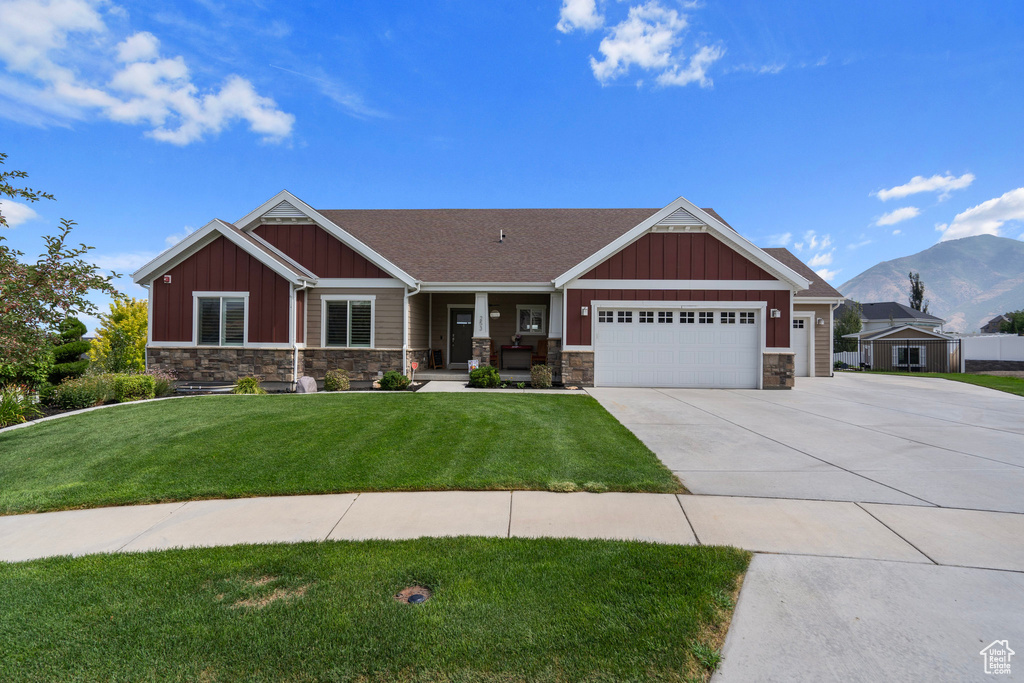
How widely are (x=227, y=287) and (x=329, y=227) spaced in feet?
11.4

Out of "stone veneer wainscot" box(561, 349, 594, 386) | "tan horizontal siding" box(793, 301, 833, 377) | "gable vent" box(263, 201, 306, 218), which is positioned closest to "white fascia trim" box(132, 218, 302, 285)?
"gable vent" box(263, 201, 306, 218)

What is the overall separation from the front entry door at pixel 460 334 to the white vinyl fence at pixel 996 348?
32110mm

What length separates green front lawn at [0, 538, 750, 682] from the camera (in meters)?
2.24

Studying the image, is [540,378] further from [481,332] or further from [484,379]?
[481,332]

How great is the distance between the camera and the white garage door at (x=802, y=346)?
56.1ft

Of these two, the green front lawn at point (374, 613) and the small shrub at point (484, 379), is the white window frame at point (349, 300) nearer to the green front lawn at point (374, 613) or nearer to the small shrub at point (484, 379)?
the small shrub at point (484, 379)

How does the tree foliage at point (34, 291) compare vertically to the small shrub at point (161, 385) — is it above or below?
above

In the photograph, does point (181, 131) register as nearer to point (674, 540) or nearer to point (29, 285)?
point (29, 285)

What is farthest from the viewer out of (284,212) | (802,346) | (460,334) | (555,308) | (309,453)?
(460,334)

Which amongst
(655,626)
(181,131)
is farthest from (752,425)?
(181,131)

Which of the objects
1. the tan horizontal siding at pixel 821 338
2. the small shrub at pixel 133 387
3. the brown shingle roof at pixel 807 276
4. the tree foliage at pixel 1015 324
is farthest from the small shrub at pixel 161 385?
the tree foliage at pixel 1015 324

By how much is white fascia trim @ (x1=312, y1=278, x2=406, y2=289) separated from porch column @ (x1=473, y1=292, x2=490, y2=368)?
250cm

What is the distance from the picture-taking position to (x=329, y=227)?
1414 cm

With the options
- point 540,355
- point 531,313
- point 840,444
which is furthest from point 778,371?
point 531,313
